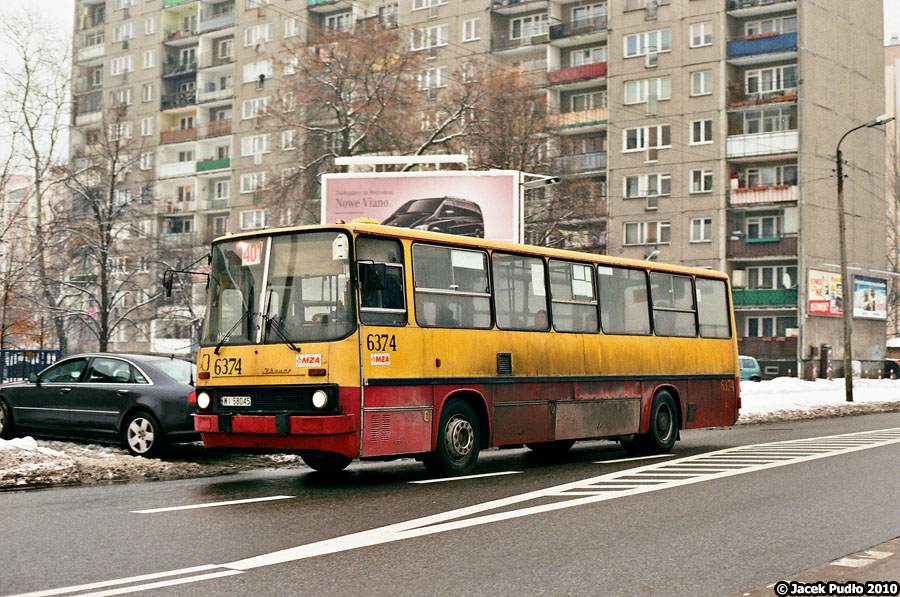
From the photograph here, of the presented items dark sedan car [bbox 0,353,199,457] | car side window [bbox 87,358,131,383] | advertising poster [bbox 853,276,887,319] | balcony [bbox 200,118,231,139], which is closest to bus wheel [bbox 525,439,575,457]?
dark sedan car [bbox 0,353,199,457]

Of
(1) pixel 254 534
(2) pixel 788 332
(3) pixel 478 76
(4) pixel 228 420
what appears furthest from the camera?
(2) pixel 788 332

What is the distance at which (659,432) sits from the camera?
1772cm

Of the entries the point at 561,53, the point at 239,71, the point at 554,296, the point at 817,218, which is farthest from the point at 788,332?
the point at 554,296

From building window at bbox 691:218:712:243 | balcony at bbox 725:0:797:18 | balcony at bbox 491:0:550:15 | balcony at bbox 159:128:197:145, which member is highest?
balcony at bbox 491:0:550:15

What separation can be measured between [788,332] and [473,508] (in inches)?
2153

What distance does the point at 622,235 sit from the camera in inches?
2645

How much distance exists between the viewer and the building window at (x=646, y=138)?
217 ft

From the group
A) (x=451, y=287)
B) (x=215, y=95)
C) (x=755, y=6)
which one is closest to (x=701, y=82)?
(x=755, y=6)

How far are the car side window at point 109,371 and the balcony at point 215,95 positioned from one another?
2736 inches

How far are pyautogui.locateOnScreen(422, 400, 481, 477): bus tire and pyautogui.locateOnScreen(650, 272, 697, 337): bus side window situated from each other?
4933 mm

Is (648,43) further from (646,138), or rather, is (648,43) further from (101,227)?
(101,227)

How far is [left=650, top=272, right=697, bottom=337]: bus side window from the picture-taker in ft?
59.0

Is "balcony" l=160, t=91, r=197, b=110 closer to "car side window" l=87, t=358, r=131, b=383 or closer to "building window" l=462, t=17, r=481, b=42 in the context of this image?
"building window" l=462, t=17, r=481, b=42

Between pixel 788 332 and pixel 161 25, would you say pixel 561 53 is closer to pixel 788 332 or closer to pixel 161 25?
pixel 788 332
